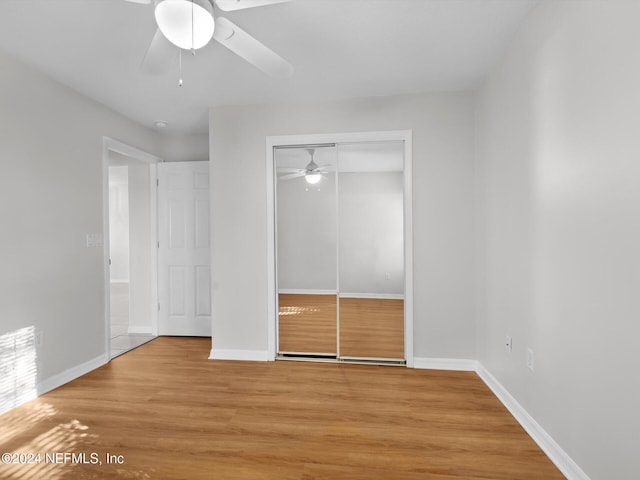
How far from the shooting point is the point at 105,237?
3.47m

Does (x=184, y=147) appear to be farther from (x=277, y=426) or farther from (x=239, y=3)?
(x=277, y=426)

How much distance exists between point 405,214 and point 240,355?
7.09ft

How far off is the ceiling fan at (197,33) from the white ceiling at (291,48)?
426 millimetres

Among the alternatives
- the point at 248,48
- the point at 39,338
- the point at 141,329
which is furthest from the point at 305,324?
the point at 248,48

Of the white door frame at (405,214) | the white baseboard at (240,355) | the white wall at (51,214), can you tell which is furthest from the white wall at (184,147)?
the white baseboard at (240,355)

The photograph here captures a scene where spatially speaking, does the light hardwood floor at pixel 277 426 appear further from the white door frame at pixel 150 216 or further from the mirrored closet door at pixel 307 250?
the white door frame at pixel 150 216

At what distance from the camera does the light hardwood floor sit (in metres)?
1.84

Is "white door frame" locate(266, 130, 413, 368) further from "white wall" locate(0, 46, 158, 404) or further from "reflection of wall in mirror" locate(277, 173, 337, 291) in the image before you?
"white wall" locate(0, 46, 158, 404)

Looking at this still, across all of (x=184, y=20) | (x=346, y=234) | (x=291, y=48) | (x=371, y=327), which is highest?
(x=291, y=48)

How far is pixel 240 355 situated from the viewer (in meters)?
3.52

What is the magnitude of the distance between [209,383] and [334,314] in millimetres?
1304

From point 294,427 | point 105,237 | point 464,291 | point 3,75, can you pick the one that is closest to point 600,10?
point 464,291

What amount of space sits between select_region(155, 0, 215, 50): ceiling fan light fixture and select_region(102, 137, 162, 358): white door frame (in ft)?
8.16

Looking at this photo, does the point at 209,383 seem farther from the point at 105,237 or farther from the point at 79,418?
the point at 105,237
